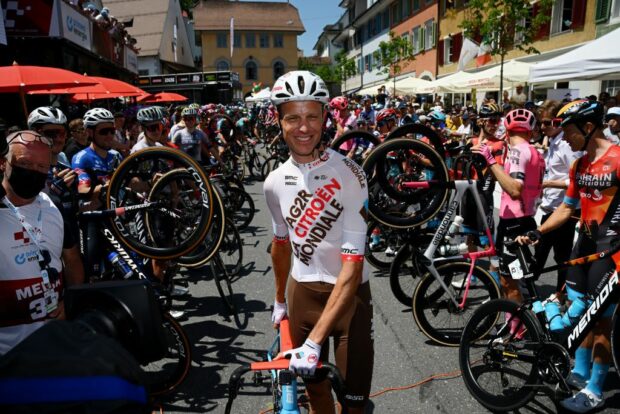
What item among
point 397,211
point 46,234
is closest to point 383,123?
point 397,211

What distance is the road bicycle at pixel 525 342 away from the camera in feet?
10.3

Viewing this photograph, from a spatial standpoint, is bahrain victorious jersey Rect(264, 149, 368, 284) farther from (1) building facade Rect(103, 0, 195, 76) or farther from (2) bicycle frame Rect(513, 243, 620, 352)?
(1) building facade Rect(103, 0, 195, 76)

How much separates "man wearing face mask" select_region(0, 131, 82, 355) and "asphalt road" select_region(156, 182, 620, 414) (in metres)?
1.61

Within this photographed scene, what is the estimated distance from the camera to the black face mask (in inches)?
103

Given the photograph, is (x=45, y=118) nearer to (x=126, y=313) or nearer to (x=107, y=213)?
(x=107, y=213)

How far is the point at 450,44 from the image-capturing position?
32219 mm

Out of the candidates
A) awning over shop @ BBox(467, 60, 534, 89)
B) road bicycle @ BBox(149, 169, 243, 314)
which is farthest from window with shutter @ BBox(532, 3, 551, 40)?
road bicycle @ BBox(149, 169, 243, 314)

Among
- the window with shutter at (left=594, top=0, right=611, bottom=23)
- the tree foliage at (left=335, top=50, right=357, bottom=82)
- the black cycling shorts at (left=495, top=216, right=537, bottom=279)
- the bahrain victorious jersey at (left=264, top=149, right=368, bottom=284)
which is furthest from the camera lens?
the tree foliage at (left=335, top=50, right=357, bottom=82)

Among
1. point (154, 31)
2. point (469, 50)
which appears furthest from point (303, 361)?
point (154, 31)

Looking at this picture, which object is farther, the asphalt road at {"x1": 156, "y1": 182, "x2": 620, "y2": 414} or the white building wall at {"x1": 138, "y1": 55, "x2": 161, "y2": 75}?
the white building wall at {"x1": 138, "y1": 55, "x2": 161, "y2": 75}

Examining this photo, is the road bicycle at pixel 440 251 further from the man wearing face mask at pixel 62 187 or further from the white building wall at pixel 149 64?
the white building wall at pixel 149 64

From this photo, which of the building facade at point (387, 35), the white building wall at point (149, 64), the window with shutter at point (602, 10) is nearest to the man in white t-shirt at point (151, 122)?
the window with shutter at point (602, 10)

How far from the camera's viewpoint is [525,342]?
3377 mm

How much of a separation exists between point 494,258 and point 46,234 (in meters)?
4.43
